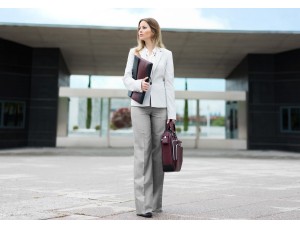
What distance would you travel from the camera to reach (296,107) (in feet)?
55.2

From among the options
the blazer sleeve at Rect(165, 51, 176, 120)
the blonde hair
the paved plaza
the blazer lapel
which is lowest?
the paved plaza

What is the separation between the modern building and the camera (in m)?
15.9

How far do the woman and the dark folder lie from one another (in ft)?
0.16

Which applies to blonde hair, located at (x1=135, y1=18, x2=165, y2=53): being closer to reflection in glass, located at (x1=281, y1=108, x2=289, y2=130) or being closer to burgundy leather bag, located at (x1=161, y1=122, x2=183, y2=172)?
burgundy leather bag, located at (x1=161, y1=122, x2=183, y2=172)

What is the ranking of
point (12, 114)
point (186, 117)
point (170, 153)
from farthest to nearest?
point (186, 117), point (12, 114), point (170, 153)

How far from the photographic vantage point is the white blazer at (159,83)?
3463 mm

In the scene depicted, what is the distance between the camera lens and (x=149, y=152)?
3.47 meters

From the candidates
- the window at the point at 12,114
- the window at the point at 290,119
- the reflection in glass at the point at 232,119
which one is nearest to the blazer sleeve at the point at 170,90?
the window at the point at 12,114

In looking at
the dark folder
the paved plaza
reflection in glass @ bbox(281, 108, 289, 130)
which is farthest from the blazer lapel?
reflection in glass @ bbox(281, 108, 289, 130)

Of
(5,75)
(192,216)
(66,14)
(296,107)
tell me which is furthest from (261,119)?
(192,216)

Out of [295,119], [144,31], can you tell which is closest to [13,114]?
[295,119]

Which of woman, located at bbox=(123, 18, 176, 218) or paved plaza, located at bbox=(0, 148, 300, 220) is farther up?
woman, located at bbox=(123, 18, 176, 218)

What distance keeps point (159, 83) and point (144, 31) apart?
0.52 meters

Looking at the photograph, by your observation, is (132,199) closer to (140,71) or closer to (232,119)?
(140,71)
